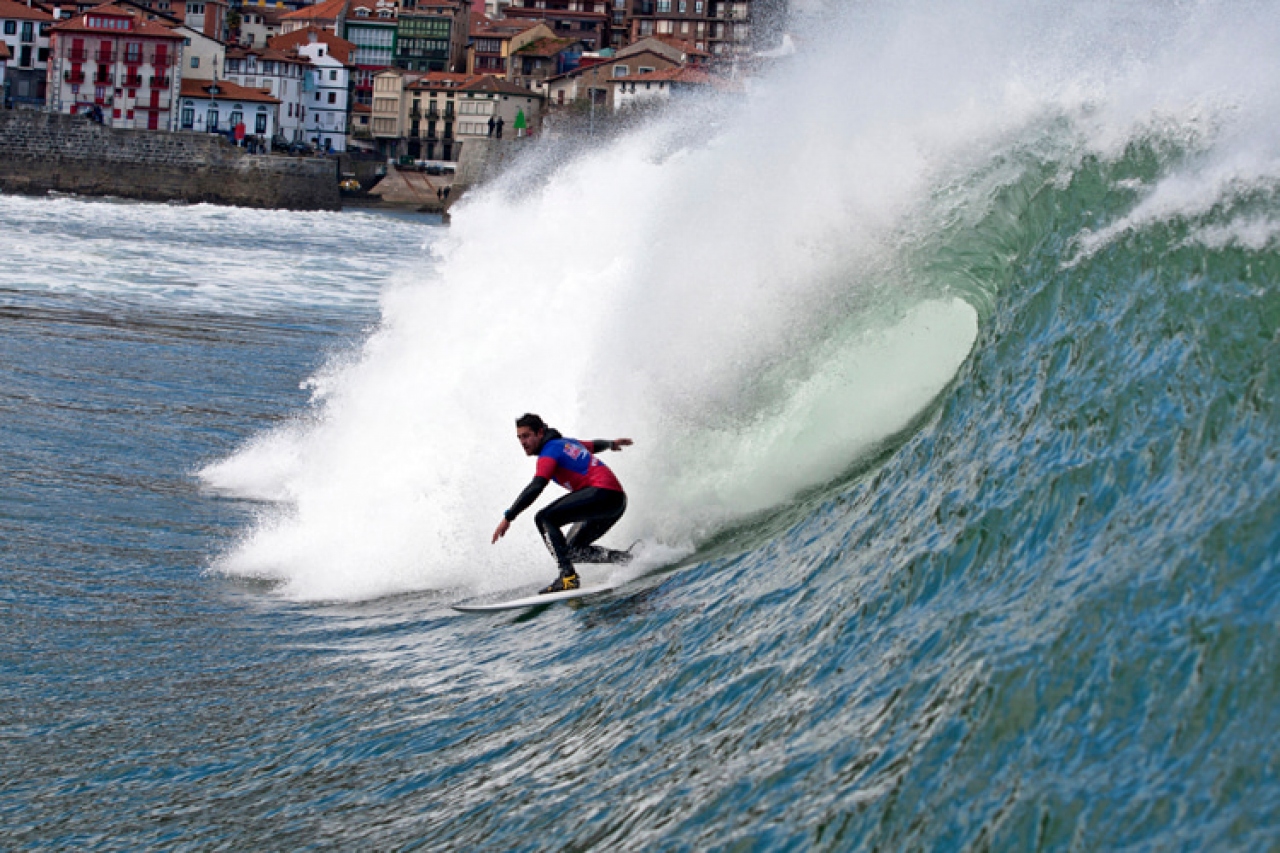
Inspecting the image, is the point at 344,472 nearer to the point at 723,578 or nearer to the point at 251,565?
Result: the point at 251,565

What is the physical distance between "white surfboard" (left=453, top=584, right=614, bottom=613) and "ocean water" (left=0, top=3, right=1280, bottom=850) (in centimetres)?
21

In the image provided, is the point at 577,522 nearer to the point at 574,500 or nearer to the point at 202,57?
the point at 574,500

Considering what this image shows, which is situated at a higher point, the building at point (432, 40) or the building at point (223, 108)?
the building at point (432, 40)

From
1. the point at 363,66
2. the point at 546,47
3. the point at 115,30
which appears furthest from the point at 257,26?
the point at 115,30

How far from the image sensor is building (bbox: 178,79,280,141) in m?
106

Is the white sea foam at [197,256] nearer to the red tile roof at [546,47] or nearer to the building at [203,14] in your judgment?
the building at [203,14]

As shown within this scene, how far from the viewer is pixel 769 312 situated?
10828mm

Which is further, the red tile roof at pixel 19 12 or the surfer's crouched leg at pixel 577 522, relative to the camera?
the red tile roof at pixel 19 12

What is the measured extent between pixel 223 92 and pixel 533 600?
104803 mm

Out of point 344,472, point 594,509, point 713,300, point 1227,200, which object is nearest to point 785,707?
point 1227,200

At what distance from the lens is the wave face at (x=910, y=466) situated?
4.92m

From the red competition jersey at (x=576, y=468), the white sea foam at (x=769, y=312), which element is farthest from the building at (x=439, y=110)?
the red competition jersey at (x=576, y=468)

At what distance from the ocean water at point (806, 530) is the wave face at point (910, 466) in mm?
25

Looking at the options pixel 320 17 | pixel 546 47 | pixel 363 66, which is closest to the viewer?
pixel 546 47
